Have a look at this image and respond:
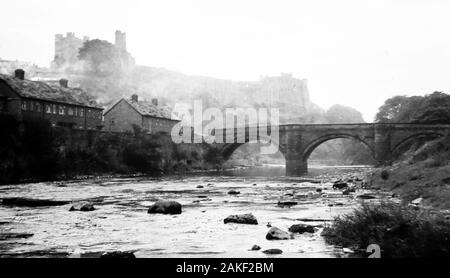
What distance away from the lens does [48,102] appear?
189 feet

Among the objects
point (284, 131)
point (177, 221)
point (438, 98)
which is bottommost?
point (177, 221)

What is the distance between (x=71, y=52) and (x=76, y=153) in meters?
119

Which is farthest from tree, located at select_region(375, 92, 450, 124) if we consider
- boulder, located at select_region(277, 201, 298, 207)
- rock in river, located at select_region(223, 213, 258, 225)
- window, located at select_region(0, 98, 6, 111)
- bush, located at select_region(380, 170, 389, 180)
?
rock in river, located at select_region(223, 213, 258, 225)

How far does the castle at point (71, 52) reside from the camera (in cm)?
15464

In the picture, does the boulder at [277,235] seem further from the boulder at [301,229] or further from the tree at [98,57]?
the tree at [98,57]

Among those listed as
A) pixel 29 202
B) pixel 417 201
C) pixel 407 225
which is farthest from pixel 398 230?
pixel 29 202

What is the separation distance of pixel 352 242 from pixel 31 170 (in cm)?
4087

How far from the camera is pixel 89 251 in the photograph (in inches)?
449

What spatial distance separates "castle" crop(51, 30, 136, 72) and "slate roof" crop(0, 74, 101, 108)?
285 ft

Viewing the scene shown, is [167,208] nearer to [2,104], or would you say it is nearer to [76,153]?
[76,153]

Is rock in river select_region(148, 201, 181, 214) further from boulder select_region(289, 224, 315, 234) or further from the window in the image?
the window
